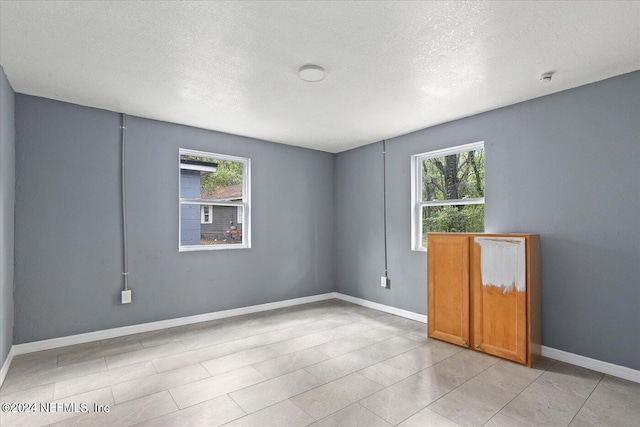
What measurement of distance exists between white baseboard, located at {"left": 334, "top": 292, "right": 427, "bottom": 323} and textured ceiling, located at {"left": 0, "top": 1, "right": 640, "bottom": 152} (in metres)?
2.46

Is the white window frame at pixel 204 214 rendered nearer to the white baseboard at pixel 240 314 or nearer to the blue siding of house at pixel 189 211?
the blue siding of house at pixel 189 211

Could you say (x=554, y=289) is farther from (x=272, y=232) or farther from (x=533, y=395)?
(x=272, y=232)

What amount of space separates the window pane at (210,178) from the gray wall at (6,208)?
5.14 ft

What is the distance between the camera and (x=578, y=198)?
2.94 metres

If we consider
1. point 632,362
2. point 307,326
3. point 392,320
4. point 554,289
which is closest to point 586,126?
point 554,289

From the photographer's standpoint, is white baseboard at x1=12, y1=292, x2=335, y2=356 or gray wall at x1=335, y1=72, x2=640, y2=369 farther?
white baseboard at x1=12, y1=292, x2=335, y2=356

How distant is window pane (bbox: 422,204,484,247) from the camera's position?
376 centimetres

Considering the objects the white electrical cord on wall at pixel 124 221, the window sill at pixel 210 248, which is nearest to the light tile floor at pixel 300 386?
the white electrical cord on wall at pixel 124 221

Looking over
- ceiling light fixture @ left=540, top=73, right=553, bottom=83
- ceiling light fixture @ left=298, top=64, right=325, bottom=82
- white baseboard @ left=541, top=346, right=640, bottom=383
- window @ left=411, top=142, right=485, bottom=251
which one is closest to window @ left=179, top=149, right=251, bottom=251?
ceiling light fixture @ left=298, top=64, right=325, bottom=82

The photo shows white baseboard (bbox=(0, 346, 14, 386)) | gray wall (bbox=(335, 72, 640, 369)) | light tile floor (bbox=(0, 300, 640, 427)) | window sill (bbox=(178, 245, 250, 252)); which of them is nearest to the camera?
light tile floor (bbox=(0, 300, 640, 427))

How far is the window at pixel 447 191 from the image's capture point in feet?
12.4

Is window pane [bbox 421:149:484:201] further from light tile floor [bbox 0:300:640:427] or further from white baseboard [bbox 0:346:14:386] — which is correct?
white baseboard [bbox 0:346:14:386]

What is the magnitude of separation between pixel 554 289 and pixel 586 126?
146 cm

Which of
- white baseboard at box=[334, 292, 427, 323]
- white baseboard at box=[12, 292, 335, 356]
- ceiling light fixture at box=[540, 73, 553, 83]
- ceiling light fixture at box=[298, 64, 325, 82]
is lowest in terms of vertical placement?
white baseboard at box=[334, 292, 427, 323]
